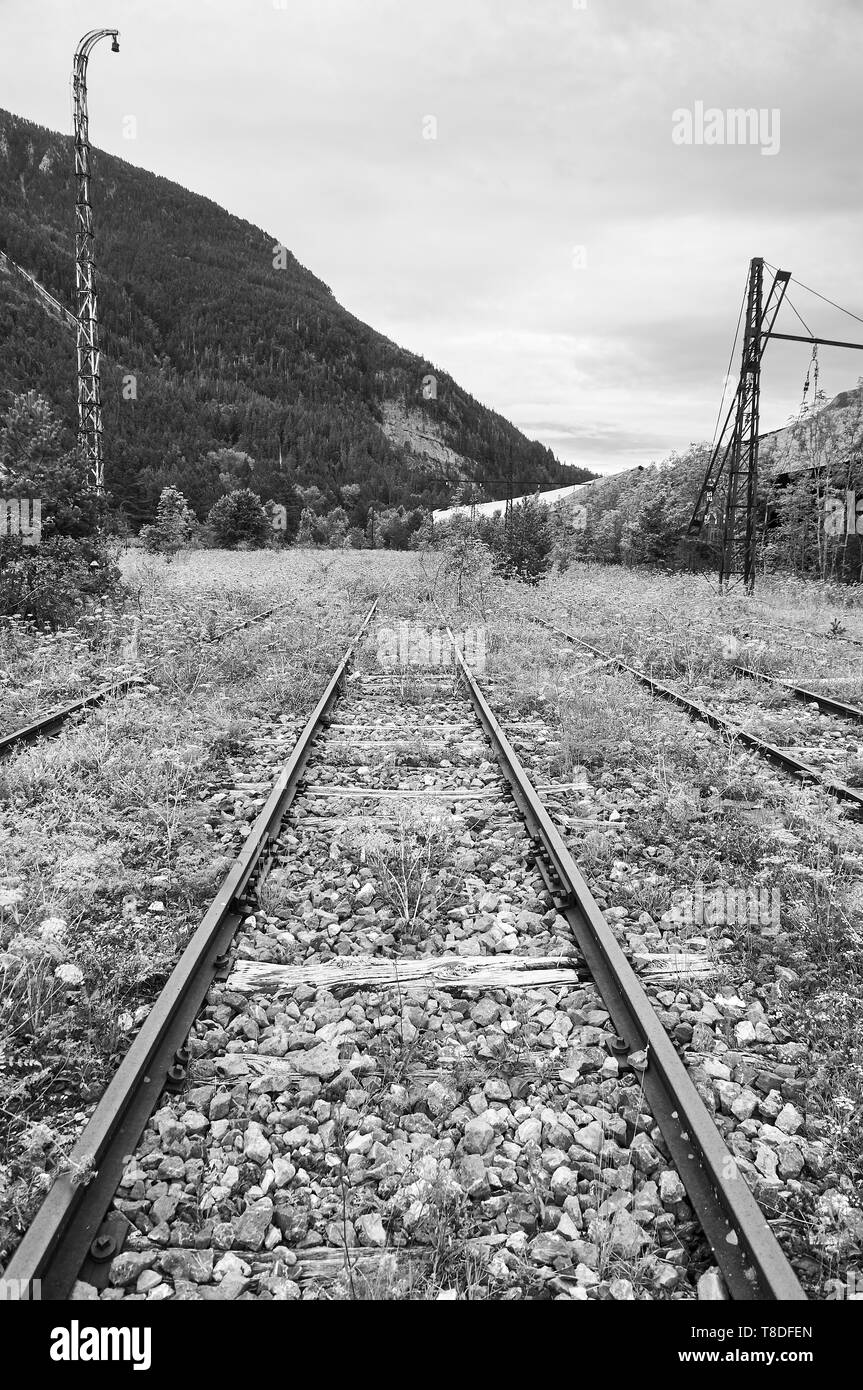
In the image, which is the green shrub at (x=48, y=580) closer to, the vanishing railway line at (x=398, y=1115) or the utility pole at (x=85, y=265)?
the vanishing railway line at (x=398, y=1115)

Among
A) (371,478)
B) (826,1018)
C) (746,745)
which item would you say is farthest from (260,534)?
(371,478)

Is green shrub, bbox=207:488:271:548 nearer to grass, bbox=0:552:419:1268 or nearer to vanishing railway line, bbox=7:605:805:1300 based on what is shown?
grass, bbox=0:552:419:1268

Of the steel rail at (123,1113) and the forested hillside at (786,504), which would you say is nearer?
the steel rail at (123,1113)

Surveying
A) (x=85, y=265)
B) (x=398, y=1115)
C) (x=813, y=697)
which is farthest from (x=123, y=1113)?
(x=85, y=265)

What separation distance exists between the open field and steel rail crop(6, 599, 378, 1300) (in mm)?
106

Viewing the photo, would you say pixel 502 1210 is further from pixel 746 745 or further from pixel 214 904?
pixel 746 745

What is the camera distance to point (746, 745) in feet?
21.4

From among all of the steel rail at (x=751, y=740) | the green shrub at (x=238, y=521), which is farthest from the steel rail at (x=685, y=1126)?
the green shrub at (x=238, y=521)

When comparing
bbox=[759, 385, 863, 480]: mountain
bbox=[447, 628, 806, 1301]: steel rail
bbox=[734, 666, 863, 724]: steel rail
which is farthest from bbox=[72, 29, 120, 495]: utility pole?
bbox=[759, 385, 863, 480]: mountain

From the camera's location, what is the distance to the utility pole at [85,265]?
787 inches

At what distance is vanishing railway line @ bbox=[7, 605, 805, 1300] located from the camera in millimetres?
1931

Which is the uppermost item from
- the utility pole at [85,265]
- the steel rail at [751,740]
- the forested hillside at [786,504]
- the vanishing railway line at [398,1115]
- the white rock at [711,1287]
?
the utility pole at [85,265]

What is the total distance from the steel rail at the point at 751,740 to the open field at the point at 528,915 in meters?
0.22

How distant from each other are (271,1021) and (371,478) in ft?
399
